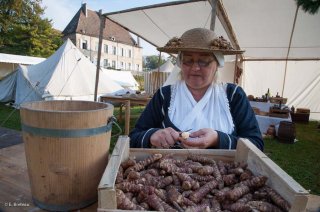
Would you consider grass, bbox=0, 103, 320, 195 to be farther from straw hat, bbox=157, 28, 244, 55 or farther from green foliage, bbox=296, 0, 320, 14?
green foliage, bbox=296, 0, 320, 14

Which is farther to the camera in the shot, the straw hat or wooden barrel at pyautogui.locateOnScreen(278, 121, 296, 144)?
wooden barrel at pyautogui.locateOnScreen(278, 121, 296, 144)

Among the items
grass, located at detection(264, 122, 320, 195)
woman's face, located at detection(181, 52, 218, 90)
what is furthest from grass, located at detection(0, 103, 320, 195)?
woman's face, located at detection(181, 52, 218, 90)

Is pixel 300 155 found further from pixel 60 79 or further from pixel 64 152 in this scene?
pixel 60 79

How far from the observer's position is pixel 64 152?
0.89m

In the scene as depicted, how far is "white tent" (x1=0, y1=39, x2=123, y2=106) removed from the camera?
28.2ft

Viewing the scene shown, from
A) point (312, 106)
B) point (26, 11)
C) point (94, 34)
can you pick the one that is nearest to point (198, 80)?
point (312, 106)

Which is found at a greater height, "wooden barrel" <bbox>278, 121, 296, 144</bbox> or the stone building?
the stone building

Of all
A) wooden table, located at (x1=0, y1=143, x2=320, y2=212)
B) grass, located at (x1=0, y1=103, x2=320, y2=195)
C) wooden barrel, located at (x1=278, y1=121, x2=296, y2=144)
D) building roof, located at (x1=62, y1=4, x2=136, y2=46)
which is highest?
building roof, located at (x1=62, y1=4, x2=136, y2=46)

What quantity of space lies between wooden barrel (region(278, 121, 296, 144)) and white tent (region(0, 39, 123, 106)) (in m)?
6.40

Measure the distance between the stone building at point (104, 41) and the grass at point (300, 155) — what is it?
2963cm

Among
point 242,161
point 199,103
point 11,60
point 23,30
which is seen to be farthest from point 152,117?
point 23,30

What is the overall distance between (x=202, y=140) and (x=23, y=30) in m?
27.5

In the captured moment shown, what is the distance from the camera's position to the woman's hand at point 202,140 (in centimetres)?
131

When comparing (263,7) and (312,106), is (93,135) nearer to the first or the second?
(263,7)
